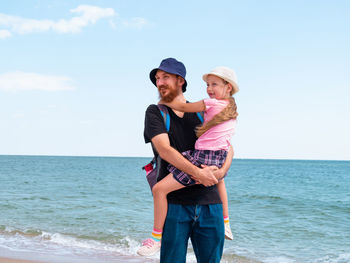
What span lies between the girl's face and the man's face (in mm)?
261

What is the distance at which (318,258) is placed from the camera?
8.77 m

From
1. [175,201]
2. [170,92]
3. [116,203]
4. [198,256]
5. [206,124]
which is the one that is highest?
[170,92]

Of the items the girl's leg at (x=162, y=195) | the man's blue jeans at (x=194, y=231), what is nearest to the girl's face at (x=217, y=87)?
the girl's leg at (x=162, y=195)

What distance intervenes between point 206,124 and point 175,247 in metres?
0.89

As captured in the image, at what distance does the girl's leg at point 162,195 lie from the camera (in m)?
2.44

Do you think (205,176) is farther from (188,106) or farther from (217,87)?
(217,87)

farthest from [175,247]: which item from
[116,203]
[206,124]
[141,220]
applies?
[116,203]

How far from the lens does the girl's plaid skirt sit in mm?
2393

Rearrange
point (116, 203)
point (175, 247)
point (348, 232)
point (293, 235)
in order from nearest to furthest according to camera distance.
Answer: point (175, 247) < point (293, 235) < point (348, 232) < point (116, 203)

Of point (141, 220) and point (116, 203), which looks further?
point (116, 203)

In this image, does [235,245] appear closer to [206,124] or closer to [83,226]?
[83,226]

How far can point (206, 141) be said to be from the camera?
8.18 ft

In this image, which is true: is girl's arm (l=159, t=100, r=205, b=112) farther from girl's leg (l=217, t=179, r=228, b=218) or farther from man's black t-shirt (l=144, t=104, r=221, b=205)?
girl's leg (l=217, t=179, r=228, b=218)

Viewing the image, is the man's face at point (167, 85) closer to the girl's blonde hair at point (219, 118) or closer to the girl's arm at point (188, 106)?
the girl's arm at point (188, 106)
